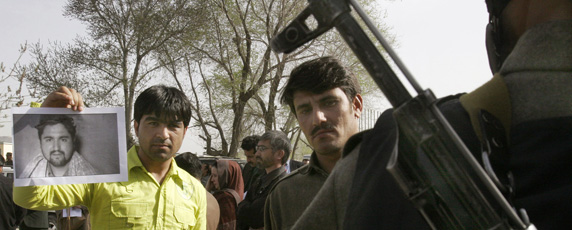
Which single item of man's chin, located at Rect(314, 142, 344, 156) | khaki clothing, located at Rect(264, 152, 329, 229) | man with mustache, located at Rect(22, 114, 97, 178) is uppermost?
man with mustache, located at Rect(22, 114, 97, 178)

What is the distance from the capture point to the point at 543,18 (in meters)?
1.02

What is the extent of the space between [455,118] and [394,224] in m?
0.23

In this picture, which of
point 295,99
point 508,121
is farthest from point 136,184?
point 508,121

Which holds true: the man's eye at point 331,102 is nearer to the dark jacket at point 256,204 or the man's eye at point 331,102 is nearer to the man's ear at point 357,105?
the man's ear at point 357,105

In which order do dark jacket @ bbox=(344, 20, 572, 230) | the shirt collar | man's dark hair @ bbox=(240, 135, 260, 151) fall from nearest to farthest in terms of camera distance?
dark jacket @ bbox=(344, 20, 572, 230) < the shirt collar < man's dark hair @ bbox=(240, 135, 260, 151)

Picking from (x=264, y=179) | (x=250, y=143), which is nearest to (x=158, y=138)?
(x=264, y=179)

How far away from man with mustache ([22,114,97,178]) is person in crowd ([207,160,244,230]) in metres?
2.99

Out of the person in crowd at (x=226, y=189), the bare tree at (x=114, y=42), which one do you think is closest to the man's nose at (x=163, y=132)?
the person in crowd at (x=226, y=189)

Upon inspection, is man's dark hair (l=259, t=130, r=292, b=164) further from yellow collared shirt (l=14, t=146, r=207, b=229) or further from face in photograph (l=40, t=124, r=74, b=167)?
face in photograph (l=40, t=124, r=74, b=167)

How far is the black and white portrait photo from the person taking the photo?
253 cm

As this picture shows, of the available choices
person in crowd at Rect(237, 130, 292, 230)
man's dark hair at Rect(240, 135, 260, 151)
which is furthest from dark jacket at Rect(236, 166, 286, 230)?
man's dark hair at Rect(240, 135, 260, 151)

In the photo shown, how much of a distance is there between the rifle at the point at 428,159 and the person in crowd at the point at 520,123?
5 cm

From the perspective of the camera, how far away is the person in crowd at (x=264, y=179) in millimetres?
4562

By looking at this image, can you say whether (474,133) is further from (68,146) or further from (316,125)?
(68,146)
